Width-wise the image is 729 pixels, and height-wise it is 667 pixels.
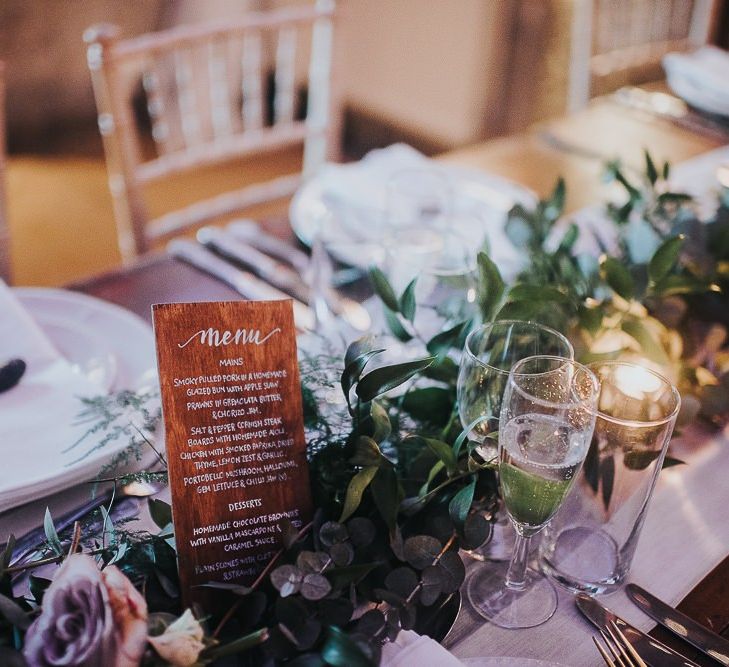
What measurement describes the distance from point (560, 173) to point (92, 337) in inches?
40.8

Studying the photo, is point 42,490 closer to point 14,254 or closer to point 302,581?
point 302,581

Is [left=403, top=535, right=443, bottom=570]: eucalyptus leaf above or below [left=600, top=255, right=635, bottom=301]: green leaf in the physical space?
below

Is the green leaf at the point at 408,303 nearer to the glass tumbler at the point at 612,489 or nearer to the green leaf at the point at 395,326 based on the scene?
the green leaf at the point at 395,326

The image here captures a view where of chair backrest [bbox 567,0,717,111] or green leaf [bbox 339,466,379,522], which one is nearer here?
green leaf [bbox 339,466,379,522]

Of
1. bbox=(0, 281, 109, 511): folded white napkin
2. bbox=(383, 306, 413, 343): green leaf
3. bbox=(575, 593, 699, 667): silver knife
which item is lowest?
bbox=(575, 593, 699, 667): silver knife

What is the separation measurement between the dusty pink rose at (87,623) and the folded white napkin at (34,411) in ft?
0.87

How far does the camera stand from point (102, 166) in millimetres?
3873

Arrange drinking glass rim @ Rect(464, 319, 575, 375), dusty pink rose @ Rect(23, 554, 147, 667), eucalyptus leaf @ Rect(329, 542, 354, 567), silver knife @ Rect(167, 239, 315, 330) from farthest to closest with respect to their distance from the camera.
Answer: silver knife @ Rect(167, 239, 315, 330) → drinking glass rim @ Rect(464, 319, 575, 375) → eucalyptus leaf @ Rect(329, 542, 354, 567) → dusty pink rose @ Rect(23, 554, 147, 667)

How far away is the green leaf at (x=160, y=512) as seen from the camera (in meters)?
0.68

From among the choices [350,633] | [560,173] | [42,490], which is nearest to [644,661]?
[350,633]

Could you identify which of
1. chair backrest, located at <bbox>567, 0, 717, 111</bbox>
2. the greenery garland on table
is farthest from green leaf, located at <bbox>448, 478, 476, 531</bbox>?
chair backrest, located at <bbox>567, 0, 717, 111</bbox>

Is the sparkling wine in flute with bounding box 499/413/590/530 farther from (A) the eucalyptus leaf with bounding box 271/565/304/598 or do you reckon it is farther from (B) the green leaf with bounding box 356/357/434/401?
(A) the eucalyptus leaf with bounding box 271/565/304/598

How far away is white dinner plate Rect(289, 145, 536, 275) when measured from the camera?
50.4 inches

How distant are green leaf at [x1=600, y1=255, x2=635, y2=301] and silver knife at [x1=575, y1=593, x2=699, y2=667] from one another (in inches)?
14.1
